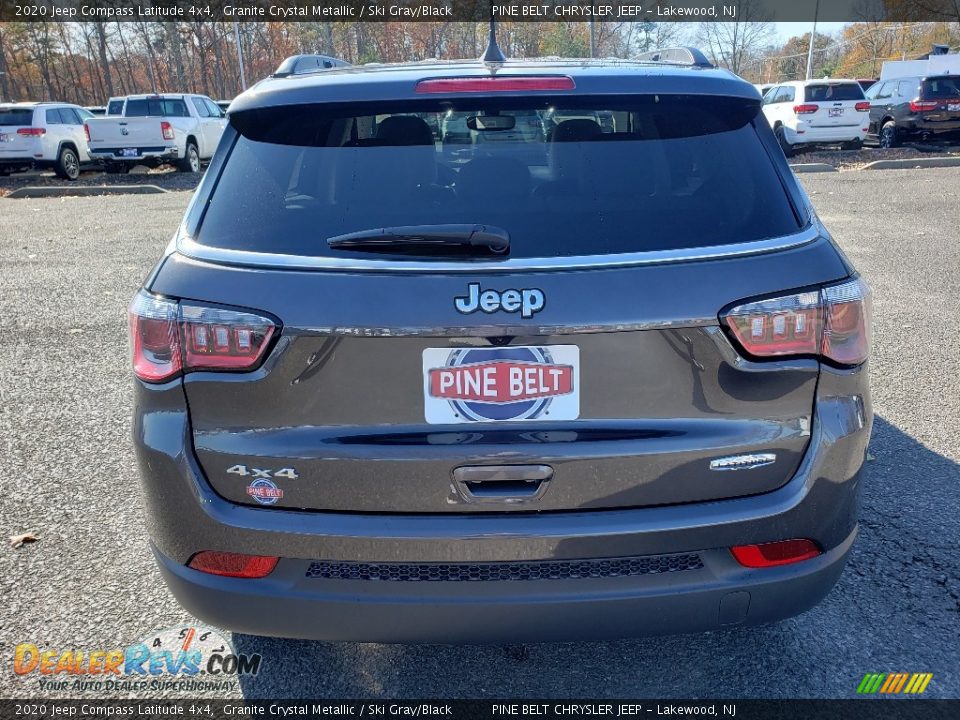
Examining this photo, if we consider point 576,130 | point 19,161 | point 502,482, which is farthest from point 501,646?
point 19,161

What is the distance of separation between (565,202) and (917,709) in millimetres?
1780

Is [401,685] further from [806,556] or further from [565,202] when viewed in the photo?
[565,202]

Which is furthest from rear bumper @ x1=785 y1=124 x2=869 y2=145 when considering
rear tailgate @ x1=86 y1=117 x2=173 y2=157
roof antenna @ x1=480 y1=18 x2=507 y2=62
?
roof antenna @ x1=480 y1=18 x2=507 y2=62

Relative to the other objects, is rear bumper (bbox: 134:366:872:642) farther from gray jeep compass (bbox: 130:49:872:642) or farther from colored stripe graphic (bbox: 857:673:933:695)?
colored stripe graphic (bbox: 857:673:933:695)

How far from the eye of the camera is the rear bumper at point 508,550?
192cm

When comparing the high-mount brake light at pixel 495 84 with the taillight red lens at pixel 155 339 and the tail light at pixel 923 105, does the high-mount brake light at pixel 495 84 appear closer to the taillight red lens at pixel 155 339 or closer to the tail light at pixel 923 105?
the taillight red lens at pixel 155 339

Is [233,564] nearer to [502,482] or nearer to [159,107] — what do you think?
[502,482]

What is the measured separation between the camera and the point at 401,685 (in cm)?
246

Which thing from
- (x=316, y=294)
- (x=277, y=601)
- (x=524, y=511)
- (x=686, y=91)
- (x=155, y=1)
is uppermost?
(x=155, y=1)

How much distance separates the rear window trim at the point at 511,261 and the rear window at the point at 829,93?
1932 centimetres

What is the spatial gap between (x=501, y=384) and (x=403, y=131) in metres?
0.81

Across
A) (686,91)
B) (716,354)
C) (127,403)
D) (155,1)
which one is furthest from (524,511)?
(155,1)

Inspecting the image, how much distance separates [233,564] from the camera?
79.9 inches

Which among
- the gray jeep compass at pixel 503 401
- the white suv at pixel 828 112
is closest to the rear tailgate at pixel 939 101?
the white suv at pixel 828 112
